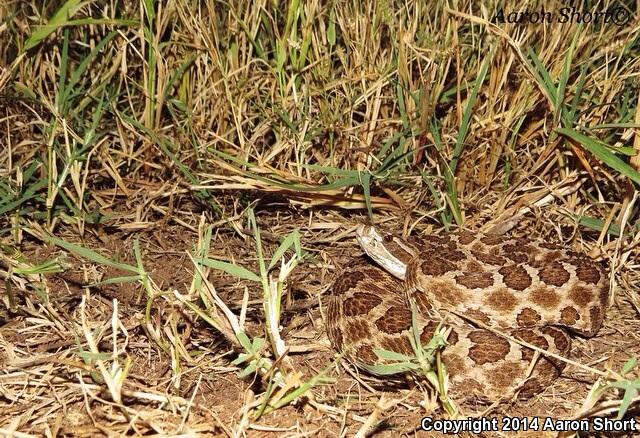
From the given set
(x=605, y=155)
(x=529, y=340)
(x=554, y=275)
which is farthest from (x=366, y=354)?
(x=605, y=155)

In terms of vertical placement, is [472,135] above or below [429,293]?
above

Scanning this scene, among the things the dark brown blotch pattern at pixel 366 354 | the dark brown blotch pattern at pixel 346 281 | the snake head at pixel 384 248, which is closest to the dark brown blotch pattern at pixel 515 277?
the snake head at pixel 384 248

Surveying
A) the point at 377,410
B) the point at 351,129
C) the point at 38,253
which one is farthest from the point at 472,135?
the point at 38,253

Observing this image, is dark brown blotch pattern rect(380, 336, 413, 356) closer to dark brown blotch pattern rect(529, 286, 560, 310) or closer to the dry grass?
the dry grass

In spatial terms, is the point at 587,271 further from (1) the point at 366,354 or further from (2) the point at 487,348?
(1) the point at 366,354

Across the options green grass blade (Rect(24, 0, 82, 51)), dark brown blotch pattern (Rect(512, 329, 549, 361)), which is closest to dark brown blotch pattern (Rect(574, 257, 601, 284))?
dark brown blotch pattern (Rect(512, 329, 549, 361))

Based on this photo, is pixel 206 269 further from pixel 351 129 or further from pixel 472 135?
pixel 472 135

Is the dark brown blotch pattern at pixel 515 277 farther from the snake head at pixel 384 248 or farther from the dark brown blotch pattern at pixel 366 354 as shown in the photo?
the dark brown blotch pattern at pixel 366 354
